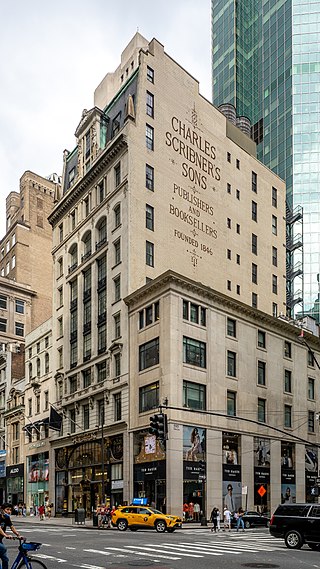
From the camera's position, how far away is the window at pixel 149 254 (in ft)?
209

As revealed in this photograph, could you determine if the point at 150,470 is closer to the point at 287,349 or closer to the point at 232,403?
the point at 232,403

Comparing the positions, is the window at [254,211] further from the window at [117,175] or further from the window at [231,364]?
the window at [231,364]

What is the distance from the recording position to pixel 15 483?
287 feet

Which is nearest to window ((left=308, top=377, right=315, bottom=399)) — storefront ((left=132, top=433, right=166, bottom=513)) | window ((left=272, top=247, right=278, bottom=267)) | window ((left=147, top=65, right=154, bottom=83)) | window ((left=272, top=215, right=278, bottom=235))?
window ((left=272, top=247, right=278, bottom=267))

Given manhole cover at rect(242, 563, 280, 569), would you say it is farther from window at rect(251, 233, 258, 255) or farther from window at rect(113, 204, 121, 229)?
window at rect(251, 233, 258, 255)

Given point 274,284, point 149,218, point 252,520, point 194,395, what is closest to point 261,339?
point 194,395

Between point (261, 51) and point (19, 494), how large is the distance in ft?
321

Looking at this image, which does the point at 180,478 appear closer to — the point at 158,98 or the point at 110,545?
the point at 110,545

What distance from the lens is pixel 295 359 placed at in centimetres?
7175

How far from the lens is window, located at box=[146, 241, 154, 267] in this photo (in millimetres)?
63625

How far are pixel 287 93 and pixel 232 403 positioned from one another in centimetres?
8311

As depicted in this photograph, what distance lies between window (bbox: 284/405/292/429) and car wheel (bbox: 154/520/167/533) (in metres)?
29.9

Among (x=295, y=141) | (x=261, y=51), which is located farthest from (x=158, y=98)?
(x=261, y=51)

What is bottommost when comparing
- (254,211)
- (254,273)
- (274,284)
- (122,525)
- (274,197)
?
(122,525)
